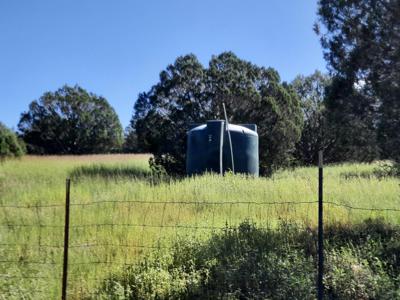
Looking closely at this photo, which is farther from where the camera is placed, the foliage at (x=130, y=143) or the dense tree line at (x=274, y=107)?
the foliage at (x=130, y=143)

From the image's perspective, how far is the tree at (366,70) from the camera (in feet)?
23.1

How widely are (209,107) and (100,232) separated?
1652 centimetres

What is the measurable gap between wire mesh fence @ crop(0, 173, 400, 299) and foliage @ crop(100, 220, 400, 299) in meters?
0.36

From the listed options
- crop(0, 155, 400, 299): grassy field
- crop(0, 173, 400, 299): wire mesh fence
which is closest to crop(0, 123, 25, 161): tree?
crop(0, 155, 400, 299): grassy field

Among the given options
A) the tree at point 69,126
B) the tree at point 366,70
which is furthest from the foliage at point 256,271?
the tree at point 69,126

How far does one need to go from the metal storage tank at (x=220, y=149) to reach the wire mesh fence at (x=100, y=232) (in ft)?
22.7

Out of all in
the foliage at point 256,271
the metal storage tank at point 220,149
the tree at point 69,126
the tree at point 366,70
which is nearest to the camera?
the foliage at point 256,271

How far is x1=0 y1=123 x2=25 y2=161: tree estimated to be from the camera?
31719 mm

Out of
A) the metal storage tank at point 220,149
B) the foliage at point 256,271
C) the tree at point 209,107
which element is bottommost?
the foliage at point 256,271

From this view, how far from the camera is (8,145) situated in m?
32.3

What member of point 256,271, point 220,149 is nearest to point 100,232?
point 256,271

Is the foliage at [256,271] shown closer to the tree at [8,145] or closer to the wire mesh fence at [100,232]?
the wire mesh fence at [100,232]

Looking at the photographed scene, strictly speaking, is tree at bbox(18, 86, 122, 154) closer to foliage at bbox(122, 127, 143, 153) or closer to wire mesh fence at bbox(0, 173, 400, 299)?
foliage at bbox(122, 127, 143, 153)

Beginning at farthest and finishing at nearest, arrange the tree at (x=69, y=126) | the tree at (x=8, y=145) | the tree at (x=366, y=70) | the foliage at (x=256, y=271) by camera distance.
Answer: the tree at (x=69, y=126)
the tree at (x=8, y=145)
the tree at (x=366, y=70)
the foliage at (x=256, y=271)
